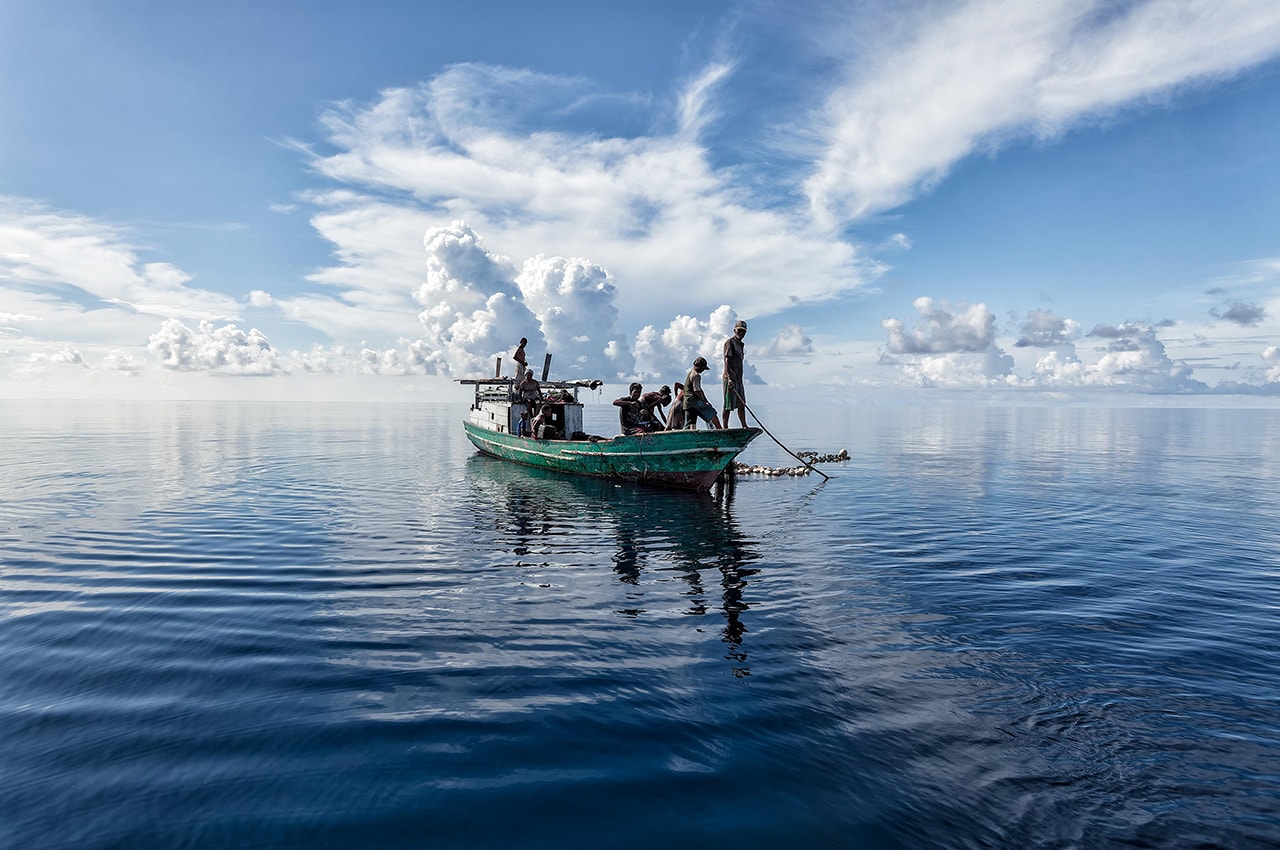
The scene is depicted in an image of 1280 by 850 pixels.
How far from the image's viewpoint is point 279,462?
34.6 metres

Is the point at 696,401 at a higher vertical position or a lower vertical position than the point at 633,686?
higher

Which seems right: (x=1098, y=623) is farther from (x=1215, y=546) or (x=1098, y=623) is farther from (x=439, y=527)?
(x=439, y=527)

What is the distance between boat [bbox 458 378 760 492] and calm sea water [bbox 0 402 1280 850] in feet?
19.3

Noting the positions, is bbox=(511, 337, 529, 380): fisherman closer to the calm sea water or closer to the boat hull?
the boat hull

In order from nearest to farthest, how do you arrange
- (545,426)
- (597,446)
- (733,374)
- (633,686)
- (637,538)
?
(633,686)
(637,538)
(733,374)
(597,446)
(545,426)

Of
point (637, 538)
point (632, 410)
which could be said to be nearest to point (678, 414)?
point (632, 410)

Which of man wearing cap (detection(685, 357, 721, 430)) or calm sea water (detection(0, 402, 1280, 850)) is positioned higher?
man wearing cap (detection(685, 357, 721, 430))

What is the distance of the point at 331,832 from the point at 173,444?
55841mm

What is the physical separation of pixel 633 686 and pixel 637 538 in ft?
29.4

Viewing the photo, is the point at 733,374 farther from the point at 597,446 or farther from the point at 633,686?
the point at 633,686

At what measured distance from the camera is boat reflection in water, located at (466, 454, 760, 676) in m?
10.4

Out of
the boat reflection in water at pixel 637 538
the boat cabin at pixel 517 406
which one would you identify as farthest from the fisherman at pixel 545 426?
the boat reflection in water at pixel 637 538

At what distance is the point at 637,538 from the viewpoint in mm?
15961

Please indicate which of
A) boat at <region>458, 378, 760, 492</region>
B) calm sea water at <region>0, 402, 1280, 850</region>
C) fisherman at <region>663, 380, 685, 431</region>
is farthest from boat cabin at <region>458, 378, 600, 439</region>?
calm sea water at <region>0, 402, 1280, 850</region>
